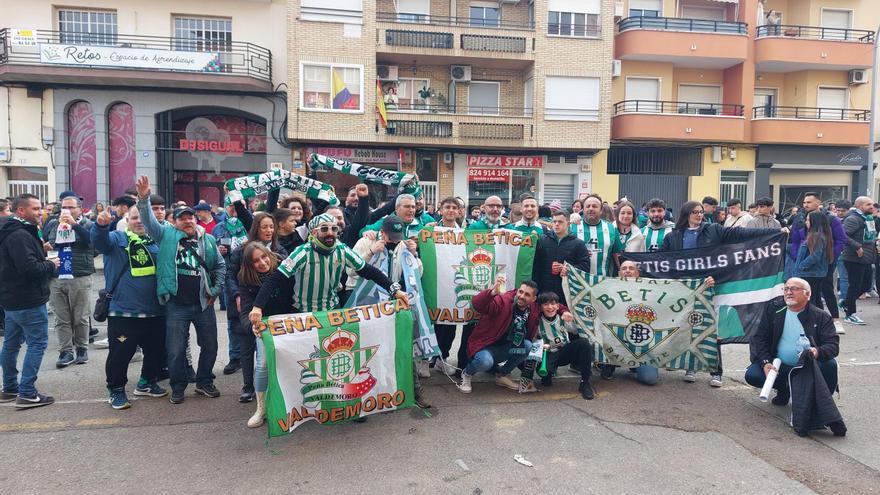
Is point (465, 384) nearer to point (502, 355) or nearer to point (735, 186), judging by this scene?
point (502, 355)

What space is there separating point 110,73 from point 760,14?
24492 mm

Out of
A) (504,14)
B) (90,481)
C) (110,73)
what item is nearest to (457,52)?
(504,14)

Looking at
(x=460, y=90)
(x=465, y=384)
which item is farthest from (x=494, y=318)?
(x=460, y=90)

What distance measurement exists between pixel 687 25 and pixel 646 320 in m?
19.7

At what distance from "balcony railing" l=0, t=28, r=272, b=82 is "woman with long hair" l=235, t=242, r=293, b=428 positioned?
1560 centimetres

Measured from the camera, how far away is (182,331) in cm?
563

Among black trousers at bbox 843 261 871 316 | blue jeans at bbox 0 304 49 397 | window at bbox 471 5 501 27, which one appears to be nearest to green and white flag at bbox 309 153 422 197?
blue jeans at bbox 0 304 49 397

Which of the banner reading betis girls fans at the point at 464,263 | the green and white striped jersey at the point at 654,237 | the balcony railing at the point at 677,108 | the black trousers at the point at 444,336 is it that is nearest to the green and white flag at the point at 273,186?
the banner reading betis girls fans at the point at 464,263

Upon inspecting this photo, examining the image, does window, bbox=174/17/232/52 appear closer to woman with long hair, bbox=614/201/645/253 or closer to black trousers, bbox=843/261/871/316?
woman with long hair, bbox=614/201/645/253

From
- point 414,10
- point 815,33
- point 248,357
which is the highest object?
point 414,10

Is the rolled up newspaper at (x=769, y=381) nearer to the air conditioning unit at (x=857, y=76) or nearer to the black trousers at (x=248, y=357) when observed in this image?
the black trousers at (x=248, y=357)

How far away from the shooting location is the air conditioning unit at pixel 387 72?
68.1ft

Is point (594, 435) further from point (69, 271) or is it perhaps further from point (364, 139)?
point (364, 139)

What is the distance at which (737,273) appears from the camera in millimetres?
6395
